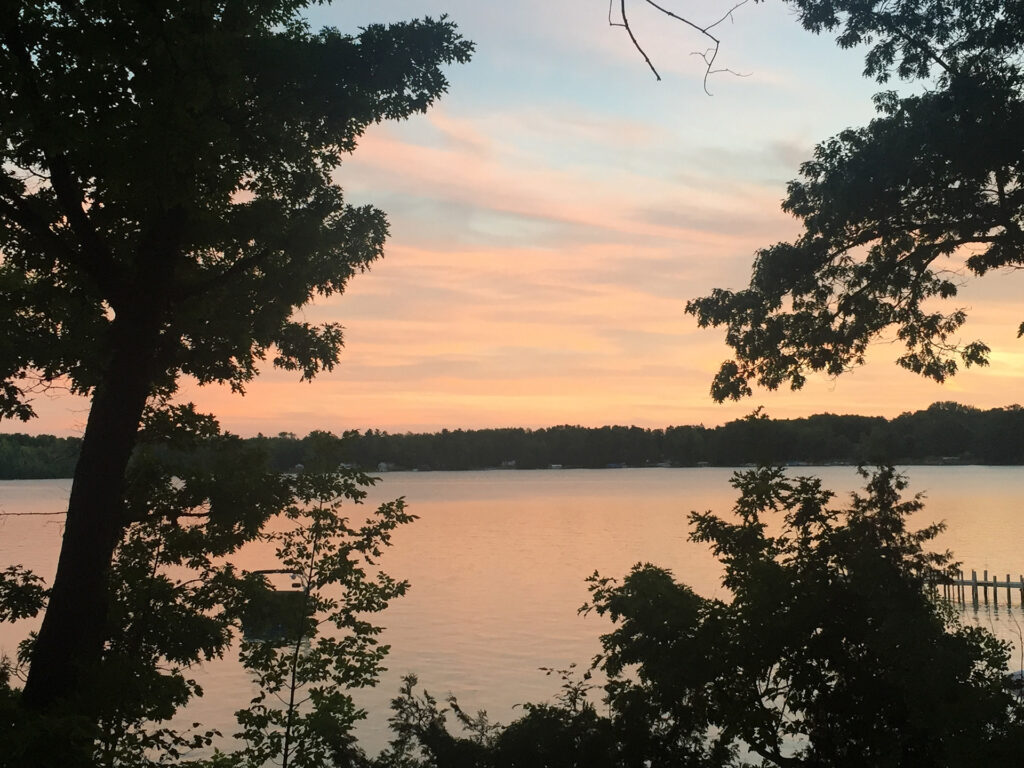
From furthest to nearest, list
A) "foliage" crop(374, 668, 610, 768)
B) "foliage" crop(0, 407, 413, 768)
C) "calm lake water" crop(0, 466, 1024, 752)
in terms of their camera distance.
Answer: "calm lake water" crop(0, 466, 1024, 752) < "foliage" crop(0, 407, 413, 768) < "foliage" crop(374, 668, 610, 768)

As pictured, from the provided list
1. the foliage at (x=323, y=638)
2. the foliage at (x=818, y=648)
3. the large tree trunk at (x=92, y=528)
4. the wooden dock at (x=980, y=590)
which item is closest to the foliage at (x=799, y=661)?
the foliage at (x=818, y=648)

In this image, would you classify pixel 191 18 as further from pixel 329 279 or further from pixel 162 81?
pixel 329 279

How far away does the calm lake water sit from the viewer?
29594 millimetres

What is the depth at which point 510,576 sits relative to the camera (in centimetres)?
5509

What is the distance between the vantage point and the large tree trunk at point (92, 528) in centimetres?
903

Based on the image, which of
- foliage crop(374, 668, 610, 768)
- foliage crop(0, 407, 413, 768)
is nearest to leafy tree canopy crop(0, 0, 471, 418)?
foliage crop(0, 407, 413, 768)

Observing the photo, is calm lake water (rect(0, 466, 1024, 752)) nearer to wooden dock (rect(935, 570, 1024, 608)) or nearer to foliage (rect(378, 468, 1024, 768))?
wooden dock (rect(935, 570, 1024, 608))

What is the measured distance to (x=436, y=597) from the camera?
47.7m

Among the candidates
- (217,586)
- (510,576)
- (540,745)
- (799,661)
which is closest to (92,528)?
A: (217,586)

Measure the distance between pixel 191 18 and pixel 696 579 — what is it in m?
46.5

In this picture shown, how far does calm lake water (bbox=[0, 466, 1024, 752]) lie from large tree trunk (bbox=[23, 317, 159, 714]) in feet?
13.6

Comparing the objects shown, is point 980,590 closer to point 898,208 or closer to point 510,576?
point 510,576

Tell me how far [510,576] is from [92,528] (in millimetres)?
47156

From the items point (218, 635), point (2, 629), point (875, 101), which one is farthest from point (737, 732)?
point (2, 629)
